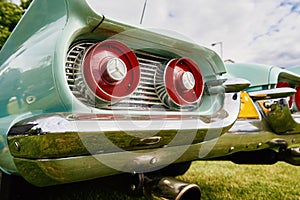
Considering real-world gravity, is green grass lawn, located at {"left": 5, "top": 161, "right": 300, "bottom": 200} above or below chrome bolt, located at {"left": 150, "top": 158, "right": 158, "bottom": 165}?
below

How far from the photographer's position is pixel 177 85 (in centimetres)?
129

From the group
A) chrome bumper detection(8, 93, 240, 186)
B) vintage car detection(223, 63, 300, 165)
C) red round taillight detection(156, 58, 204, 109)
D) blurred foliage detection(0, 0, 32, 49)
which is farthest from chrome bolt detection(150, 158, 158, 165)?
blurred foliage detection(0, 0, 32, 49)

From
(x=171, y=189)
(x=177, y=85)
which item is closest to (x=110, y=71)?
(x=177, y=85)

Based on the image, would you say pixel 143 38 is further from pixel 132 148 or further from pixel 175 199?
pixel 175 199

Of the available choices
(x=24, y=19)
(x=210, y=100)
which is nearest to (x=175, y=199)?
(x=210, y=100)

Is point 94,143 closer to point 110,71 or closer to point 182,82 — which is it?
point 110,71

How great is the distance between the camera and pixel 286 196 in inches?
98.7

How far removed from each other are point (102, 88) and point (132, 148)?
0.23 meters

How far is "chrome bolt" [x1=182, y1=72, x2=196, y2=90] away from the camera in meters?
1.27

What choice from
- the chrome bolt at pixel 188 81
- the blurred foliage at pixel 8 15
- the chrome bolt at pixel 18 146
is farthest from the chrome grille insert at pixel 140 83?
the blurred foliage at pixel 8 15

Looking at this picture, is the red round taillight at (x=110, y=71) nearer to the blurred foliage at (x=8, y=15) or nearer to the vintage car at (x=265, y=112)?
the vintage car at (x=265, y=112)

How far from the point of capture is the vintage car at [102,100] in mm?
905

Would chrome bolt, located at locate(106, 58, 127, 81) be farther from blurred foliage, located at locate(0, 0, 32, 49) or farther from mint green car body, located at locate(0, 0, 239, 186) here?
blurred foliage, located at locate(0, 0, 32, 49)

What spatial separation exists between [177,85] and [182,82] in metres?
0.03
